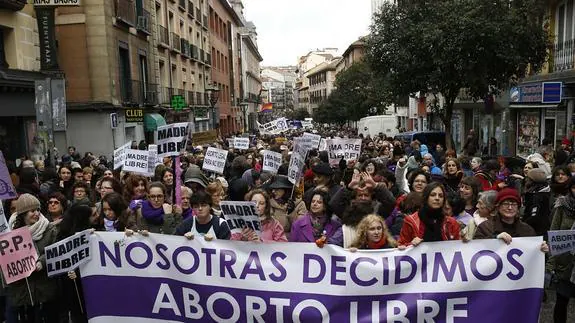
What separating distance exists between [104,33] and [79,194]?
14.6 m

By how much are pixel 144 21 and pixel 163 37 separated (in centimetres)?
386

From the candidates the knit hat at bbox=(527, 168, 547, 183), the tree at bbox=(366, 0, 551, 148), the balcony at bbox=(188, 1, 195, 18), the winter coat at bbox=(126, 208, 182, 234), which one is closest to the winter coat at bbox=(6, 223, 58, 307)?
the winter coat at bbox=(126, 208, 182, 234)

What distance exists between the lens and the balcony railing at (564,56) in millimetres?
17000

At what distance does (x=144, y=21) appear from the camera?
25000 mm

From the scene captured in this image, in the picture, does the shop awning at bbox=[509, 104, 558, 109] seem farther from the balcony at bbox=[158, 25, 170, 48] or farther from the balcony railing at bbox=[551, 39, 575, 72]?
the balcony at bbox=[158, 25, 170, 48]

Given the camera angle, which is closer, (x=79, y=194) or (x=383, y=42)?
(x=79, y=194)

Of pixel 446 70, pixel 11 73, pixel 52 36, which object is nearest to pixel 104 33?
pixel 52 36

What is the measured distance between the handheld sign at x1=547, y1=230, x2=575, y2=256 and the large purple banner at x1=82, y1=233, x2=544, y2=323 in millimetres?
339

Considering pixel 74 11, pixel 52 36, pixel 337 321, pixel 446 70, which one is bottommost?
pixel 337 321

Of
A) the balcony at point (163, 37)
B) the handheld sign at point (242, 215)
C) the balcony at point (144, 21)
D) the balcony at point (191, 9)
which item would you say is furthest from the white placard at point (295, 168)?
the balcony at point (191, 9)

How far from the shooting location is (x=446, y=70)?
1798 cm

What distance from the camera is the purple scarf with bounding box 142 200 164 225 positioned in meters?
5.45

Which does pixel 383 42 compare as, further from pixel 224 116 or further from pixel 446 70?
pixel 224 116

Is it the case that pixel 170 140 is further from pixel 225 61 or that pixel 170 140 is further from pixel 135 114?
pixel 225 61
